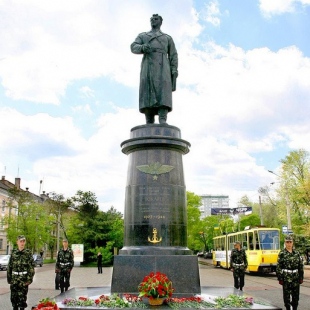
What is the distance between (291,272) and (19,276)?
225 inches

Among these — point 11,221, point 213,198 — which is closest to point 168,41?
point 11,221

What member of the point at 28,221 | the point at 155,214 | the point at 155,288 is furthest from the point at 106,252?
the point at 155,288

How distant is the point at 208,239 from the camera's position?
74.8m

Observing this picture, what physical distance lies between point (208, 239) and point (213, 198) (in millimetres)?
111009

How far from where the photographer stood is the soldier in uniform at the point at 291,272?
9094 millimetres

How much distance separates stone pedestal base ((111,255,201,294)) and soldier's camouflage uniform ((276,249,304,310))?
190cm

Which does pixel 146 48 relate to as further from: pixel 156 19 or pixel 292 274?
pixel 292 274

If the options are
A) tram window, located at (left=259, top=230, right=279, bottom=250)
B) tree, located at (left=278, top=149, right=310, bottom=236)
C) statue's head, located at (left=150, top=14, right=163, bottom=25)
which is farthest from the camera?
tree, located at (left=278, top=149, right=310, bottom=236)

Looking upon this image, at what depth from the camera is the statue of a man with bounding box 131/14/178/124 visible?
1166 cm

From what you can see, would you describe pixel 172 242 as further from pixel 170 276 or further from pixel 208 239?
pixel 208 239

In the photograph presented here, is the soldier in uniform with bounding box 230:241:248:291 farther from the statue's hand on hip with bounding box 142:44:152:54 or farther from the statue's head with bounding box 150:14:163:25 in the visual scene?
the statue's head with bounding box 150:14:163:25

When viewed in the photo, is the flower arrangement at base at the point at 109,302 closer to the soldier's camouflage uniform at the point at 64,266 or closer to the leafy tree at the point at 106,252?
the soldier's camouflage uniform at the point at 64,266

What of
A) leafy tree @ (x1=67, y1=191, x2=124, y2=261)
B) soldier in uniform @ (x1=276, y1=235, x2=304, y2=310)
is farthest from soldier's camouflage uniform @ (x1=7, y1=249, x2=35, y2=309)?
leafy tree @ (x1=67, y1=191, x2=124, y2=261)

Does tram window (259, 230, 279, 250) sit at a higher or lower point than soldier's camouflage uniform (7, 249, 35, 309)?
higher
